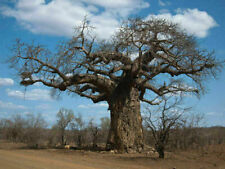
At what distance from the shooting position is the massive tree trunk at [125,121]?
36.9 feet

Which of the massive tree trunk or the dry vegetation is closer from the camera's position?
the dry vegetation

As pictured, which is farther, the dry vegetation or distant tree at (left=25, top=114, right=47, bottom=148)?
distant tree at (left=25, top=114, right=47, bottom=148)

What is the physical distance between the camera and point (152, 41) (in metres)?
10.3

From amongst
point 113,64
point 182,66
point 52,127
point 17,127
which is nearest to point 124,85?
point 113,64

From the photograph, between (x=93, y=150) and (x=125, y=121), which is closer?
(x=125, y=121)

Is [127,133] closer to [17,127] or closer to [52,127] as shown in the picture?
[17,127]

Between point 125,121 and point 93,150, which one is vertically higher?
point 125,121

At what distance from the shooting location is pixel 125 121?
11.5 metres

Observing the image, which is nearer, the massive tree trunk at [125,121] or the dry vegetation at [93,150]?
the dry vegetation at [93,150]

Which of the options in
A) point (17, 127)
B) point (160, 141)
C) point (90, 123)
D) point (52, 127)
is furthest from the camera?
point (52, 127)

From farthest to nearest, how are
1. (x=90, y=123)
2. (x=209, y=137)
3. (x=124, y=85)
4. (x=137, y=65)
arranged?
1. (x=209, y=137)
2. (x=90, y=123)
3. (x=124, y=85)
4. (x=137, y=65)

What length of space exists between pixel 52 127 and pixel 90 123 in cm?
1291

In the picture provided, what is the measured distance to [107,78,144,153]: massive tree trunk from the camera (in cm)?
1125

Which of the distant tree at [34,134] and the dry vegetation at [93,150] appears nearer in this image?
the dry vegetation at [93,150]
